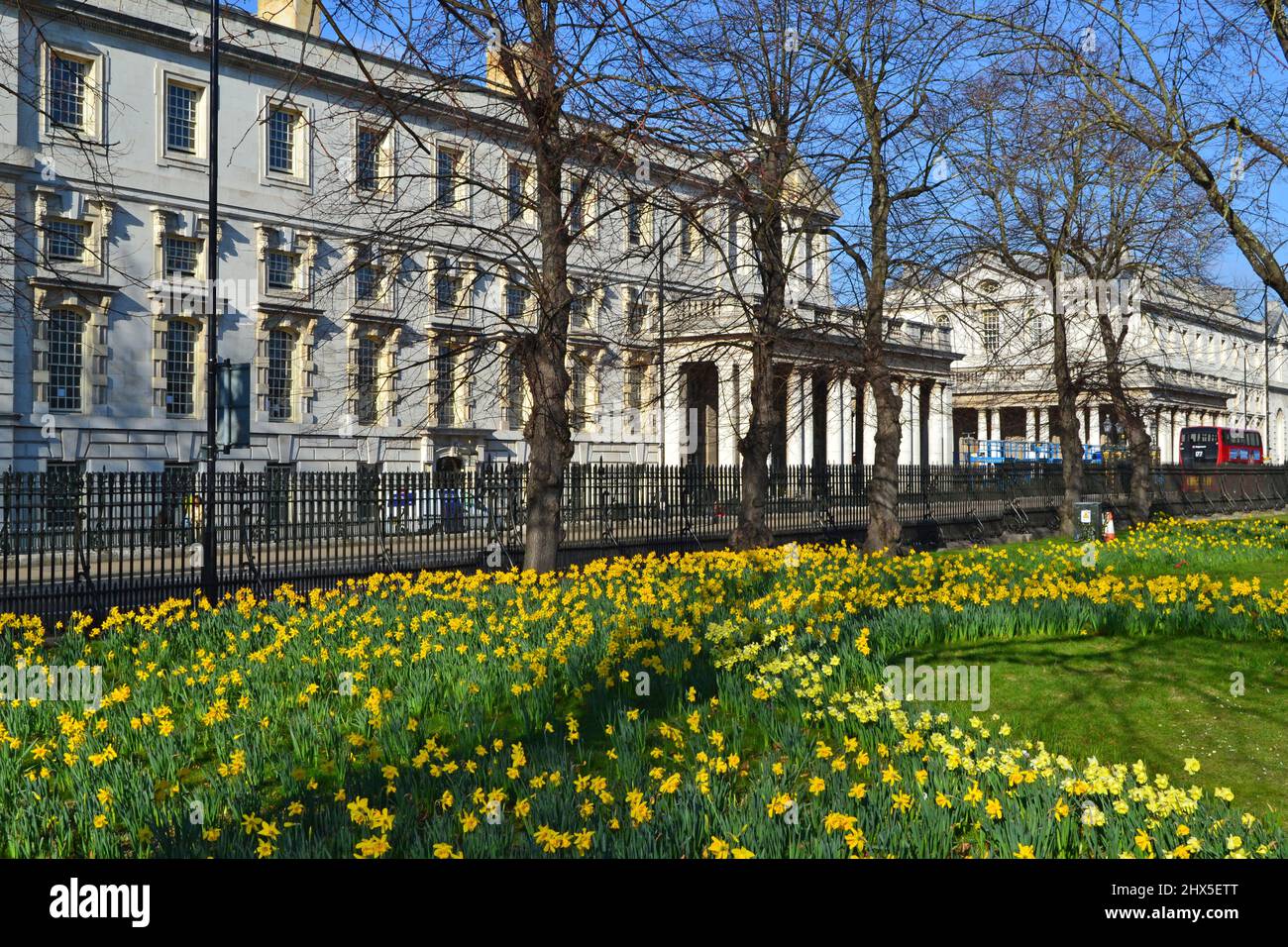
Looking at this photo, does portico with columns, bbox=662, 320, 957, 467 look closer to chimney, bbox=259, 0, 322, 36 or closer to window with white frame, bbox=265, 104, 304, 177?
window with white frame, bbox=265, 104, 304, 177

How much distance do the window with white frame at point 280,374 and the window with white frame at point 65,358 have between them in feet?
19.1

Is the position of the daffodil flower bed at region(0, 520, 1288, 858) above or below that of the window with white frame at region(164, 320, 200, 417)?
below

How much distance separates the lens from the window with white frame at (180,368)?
115 feet

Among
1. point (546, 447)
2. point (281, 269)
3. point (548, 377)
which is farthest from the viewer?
point (281, 269)

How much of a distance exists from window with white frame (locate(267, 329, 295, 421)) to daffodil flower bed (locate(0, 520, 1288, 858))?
26.9 meters

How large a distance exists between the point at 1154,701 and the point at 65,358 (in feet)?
105

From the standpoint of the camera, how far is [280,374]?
3772cm

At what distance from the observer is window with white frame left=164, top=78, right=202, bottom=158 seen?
3438 cm

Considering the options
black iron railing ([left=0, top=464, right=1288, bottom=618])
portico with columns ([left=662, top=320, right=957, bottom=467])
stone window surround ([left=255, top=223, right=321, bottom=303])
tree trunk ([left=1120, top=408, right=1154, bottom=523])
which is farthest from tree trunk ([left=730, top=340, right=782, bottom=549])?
portico with columns ([left=662, top=320, right=957, bottom=467])

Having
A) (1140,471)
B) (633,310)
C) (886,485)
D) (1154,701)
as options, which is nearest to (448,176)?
(633,310)

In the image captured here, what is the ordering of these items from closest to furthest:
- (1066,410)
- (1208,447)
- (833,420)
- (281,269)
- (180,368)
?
1. (1066,410)
2. (180,368)
3. (281,269)
4. (833,420)
5. (1208,447)

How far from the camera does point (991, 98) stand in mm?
17859

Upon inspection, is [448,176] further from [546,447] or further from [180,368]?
[180,368]
